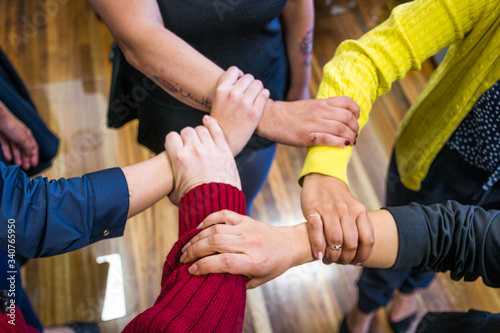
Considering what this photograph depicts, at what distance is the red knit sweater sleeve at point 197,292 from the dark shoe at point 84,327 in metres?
0.67

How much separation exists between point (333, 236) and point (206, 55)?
513 mm

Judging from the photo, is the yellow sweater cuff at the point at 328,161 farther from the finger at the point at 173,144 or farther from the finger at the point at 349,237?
the finger at the point at 173,144

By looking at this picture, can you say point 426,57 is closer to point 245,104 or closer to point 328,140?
point 328,140

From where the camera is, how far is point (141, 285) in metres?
1.38

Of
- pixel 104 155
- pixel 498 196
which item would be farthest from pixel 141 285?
pixel 498 196

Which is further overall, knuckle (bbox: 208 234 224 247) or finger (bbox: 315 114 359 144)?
finger (bbox: 315 114 359 144)

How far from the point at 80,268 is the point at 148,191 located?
33.2 inches

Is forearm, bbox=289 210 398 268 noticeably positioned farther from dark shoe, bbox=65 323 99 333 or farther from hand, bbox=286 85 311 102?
dark shoe, bbox=65 323 99 333

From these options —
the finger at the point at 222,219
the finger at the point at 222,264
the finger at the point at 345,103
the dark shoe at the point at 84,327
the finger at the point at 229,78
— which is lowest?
the dark shoe at the point at 84,327

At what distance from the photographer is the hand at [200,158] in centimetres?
78

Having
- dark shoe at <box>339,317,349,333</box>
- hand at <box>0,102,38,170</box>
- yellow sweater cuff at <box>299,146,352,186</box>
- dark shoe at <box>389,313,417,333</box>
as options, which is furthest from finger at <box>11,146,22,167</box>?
dark shoe at <box>389,313,417,333</box>

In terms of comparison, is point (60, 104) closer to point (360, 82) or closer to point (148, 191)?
point (148, 191)

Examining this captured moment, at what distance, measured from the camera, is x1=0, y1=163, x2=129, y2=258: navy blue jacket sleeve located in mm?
625

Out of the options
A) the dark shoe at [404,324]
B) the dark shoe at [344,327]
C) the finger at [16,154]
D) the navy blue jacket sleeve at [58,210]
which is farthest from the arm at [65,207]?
the dark shoe at [404,324]
